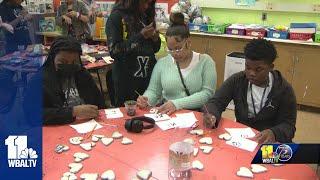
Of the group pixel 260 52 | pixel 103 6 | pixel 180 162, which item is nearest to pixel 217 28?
pixel 103 6

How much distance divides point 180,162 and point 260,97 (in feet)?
3.03

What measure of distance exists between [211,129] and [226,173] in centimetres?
50

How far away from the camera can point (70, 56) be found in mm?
2268

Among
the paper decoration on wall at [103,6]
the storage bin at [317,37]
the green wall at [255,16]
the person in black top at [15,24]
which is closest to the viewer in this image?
the person in black top at [15,24]

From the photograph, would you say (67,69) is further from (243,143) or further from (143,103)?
(243,143)

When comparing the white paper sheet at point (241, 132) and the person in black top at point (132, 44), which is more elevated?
the person in black top at point (132, 44)

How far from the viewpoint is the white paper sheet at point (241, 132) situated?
190 cm

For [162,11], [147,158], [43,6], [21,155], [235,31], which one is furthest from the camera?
[43,6]

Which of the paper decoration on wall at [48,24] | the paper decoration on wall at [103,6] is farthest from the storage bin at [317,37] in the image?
the paper decoration on wall at [48,24]

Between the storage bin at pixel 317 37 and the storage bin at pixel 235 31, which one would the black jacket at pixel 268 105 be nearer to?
the storage bin at pixel 317 37

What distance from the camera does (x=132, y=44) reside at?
8.92 ft

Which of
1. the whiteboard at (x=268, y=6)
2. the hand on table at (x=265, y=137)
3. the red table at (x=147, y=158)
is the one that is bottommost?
the red table at (x=147, y=158)

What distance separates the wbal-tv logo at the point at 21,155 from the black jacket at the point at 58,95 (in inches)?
39.0

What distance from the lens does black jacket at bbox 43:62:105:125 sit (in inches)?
79.1
